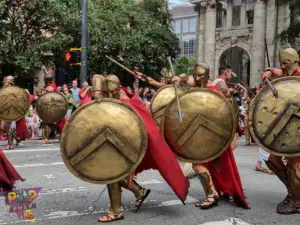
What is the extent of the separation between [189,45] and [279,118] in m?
81.7

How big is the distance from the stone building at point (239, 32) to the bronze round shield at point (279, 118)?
2493 centimetres

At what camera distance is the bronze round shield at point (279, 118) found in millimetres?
Result: 4332

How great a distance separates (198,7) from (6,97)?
26301 millimetres

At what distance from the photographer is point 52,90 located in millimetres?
11398

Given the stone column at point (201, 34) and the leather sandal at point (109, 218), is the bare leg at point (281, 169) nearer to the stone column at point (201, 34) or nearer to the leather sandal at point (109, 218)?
the leather sandal at point (109, 218)

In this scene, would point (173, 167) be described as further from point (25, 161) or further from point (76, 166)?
point (25, 161)

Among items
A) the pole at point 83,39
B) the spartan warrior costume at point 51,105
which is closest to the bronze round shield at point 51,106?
the spartan warrior costume at point 51,105

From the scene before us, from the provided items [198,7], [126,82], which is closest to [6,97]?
[126,82]

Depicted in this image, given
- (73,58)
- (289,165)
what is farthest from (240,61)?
(289,165)

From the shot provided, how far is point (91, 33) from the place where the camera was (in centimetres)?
2358

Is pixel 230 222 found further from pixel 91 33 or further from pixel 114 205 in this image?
pixel 91 33

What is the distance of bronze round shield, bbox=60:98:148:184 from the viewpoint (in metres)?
4.09

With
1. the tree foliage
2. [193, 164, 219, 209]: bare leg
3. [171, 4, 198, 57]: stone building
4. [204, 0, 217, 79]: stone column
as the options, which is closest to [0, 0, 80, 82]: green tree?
the tree foliage

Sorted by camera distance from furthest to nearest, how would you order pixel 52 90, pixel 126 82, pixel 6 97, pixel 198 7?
pixel 198 7, pixel 126 82, pixel 52 90, pixel 6 97
